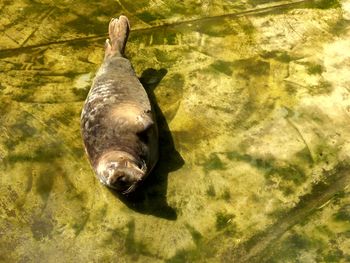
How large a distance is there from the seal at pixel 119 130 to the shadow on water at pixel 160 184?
0.11 m

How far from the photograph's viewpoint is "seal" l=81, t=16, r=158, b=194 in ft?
10.9

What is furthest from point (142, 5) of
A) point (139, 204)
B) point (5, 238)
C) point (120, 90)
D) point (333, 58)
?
point (5, 238)

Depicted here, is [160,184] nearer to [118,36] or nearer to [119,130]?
[119,130]

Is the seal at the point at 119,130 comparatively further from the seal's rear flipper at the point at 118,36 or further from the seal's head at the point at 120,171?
the seal's rear flipper at the point at 118,36

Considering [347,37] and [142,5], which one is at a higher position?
[347,37]

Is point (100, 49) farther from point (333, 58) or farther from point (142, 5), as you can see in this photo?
point (333, 58)

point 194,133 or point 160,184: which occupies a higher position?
point 194,133

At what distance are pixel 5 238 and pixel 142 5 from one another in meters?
2.39

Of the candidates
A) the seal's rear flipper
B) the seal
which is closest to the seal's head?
the seal

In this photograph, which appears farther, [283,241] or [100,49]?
[100,49]

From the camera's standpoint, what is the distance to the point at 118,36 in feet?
13.9

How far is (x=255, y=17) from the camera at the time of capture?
4734 millimetres

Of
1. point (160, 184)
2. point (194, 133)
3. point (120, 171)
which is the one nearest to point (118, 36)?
point (194, 133)

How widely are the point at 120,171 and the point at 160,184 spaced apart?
1.77 ft
